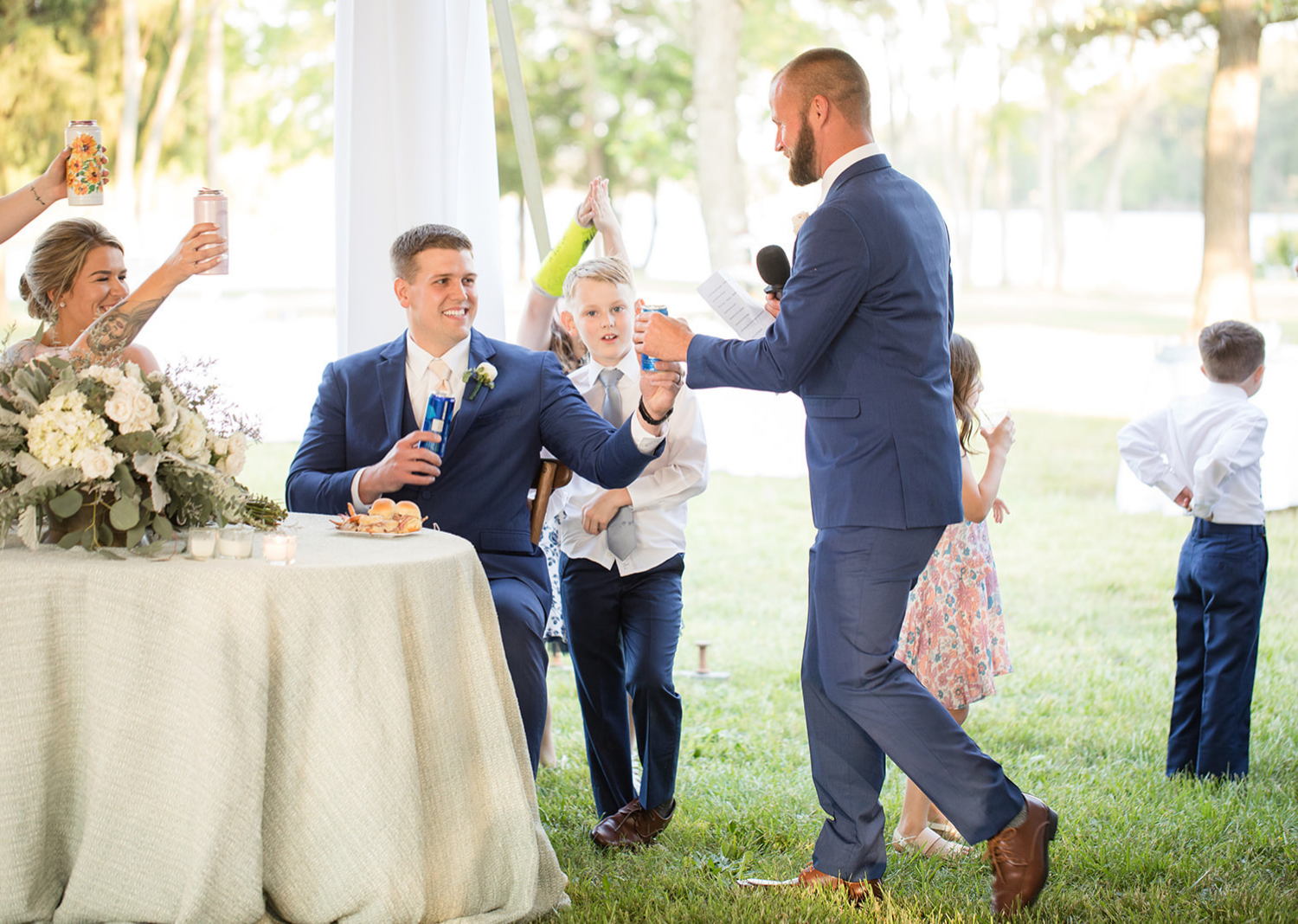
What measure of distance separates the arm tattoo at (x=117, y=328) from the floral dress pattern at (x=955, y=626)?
211 centimetres

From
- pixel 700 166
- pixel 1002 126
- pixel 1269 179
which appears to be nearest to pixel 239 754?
pixel 700 166

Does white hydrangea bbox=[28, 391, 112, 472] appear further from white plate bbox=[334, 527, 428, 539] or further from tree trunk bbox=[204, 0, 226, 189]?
tree trunk bbox=[204, 0, 226, 189]

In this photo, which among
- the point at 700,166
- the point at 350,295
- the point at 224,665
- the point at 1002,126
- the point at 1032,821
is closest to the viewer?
the point at 224,665

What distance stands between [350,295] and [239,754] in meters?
1.99

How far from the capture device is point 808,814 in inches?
139

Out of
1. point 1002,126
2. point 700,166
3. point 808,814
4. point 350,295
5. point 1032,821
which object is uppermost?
point 1002,126

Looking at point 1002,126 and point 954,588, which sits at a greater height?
point 1002,126

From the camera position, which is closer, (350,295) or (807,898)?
(807,898)

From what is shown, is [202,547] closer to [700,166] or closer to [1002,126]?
[700,166]

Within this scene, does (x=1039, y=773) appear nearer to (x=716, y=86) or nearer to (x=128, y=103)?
(x=716, y=86)

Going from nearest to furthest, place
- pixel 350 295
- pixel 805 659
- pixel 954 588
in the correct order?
pixel 805 659, pixel 954 588, pixel 350 295

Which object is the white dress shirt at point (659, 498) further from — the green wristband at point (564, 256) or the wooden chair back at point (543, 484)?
the green wristband at point (564, 256)

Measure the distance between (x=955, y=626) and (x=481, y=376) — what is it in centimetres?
143

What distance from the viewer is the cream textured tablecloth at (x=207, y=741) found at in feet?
7.76
